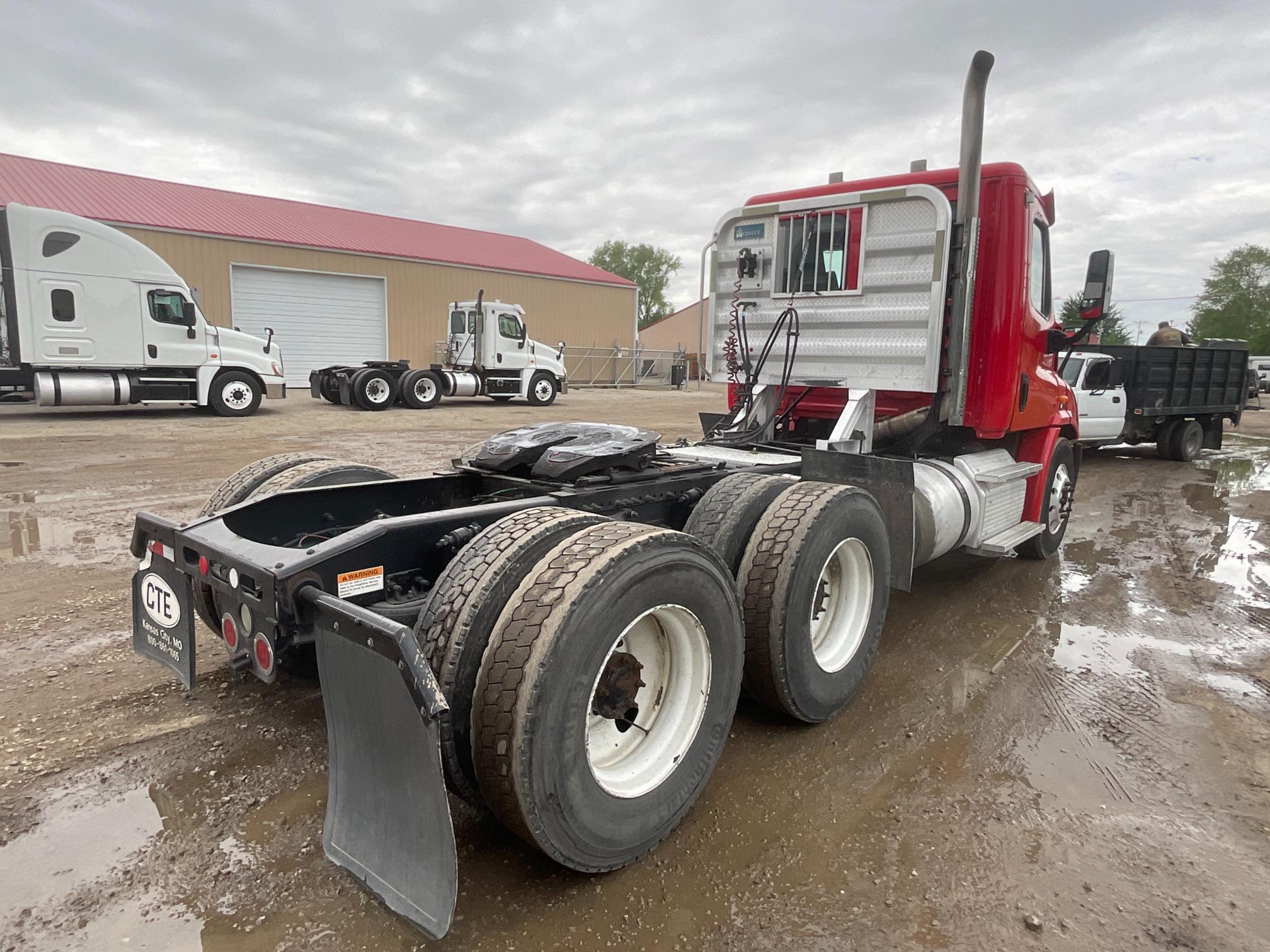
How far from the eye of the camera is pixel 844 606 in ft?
11.8

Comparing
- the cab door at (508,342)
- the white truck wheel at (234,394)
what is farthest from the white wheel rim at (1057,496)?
the cab door at (508,342)

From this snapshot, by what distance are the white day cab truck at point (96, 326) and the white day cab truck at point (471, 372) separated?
3.55 meters

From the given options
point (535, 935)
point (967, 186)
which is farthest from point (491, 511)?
point (967, 186)

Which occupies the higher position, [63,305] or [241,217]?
[241,217]

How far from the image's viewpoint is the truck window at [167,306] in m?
15.4

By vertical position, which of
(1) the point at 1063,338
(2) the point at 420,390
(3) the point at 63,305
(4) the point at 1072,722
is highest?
(3) the point at 63,305

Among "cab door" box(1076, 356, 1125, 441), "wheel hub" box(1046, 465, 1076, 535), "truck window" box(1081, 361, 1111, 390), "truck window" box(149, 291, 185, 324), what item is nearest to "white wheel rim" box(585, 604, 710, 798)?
"wheel hub" box(1046, 465, 1076, 535)

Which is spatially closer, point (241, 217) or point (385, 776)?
point (385, 776)

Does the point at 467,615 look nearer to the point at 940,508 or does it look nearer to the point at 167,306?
the point at 940,508

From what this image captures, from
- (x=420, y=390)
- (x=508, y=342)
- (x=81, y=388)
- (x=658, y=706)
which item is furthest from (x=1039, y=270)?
(x=508, y=342)

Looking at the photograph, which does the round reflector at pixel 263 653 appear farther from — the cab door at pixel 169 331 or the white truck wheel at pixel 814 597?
the cab door at pixel 169 331

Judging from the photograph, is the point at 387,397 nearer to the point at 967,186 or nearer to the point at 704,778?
the point at 967,186

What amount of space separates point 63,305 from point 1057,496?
1671cm

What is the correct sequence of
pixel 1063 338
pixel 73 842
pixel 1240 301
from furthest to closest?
1. pixel 1240 301
2. pixel 1063 338
3. pixel 73 842
